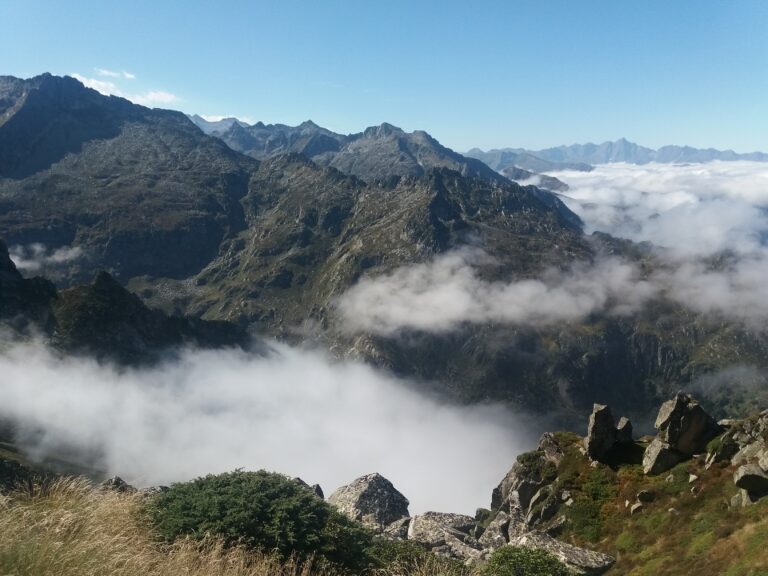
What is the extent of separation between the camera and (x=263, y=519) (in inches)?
1008

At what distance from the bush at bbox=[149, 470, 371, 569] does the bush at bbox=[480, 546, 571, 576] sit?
7249 mm

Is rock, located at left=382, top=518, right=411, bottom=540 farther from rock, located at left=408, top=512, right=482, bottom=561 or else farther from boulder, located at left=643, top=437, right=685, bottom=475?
boulder, located at left=643, top=437, right=685, bottom=475

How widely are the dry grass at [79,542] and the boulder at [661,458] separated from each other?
169 feet

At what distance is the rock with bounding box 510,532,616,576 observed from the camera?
41594 mm

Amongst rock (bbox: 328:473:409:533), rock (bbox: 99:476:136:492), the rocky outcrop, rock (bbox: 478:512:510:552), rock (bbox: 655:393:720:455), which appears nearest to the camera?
rock (bbox: 99:476:136:492)

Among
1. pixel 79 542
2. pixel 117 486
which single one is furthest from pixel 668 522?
pixel 117 486

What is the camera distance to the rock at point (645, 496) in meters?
52.9

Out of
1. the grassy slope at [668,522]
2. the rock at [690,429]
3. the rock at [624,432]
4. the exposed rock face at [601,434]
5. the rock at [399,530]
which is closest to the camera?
the grassy slope at [668,522]

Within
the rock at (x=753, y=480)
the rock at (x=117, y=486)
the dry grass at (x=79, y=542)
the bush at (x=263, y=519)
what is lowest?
the rock at (x=117, y=486)

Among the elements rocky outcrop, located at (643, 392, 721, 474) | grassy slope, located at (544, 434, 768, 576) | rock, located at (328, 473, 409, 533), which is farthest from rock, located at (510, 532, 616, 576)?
rock, located at (328, 473, 409, 533)

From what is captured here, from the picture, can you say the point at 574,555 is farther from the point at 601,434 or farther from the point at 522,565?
the point at 601,434

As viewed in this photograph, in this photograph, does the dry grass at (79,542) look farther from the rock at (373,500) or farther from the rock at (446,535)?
the rock at (373,500)

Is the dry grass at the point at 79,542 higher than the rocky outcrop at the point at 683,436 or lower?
higher

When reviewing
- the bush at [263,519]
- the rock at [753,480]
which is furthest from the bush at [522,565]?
the rock at [753,480]
